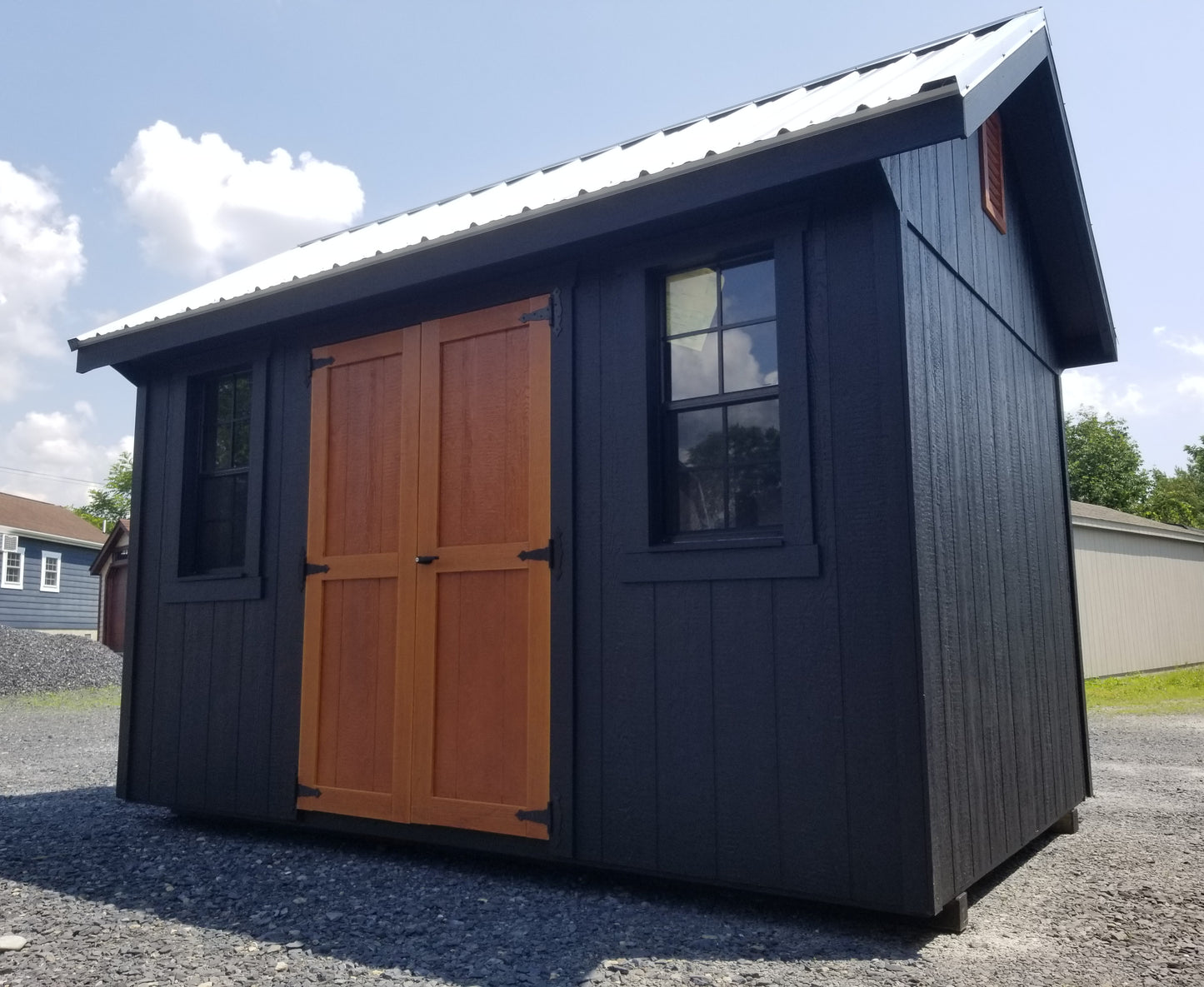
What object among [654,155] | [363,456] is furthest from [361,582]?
[654,155]

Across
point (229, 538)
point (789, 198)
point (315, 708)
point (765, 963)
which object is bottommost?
point (765, 963)

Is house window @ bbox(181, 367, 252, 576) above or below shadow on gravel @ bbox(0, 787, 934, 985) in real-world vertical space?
above

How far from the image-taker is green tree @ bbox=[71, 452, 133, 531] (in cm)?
5484

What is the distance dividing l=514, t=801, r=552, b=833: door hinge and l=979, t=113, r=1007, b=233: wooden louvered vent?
369cm

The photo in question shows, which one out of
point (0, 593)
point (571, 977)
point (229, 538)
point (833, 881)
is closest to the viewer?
point (571, 977)

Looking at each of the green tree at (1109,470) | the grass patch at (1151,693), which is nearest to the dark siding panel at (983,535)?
the grass patch at (1151,693)

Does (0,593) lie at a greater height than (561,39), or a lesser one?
lesser

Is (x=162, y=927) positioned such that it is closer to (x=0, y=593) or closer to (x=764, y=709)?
(x=764, y=709)

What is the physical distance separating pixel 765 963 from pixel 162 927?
214cm

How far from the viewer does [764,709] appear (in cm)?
377

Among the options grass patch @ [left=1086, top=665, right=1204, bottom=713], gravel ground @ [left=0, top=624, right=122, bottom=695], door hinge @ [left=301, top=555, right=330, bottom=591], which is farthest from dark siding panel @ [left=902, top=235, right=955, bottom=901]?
gravel ground @ [left=0, top=624, right=122, bottom=695]

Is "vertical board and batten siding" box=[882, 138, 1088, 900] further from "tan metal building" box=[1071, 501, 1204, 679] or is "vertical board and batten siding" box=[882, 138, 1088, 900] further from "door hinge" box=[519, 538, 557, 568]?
"tan metal building" box=[1071, 501, 1204, 679]

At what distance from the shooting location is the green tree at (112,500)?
2159 inches

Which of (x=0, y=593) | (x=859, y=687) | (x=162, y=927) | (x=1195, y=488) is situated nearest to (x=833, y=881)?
(x=859, y=687)
